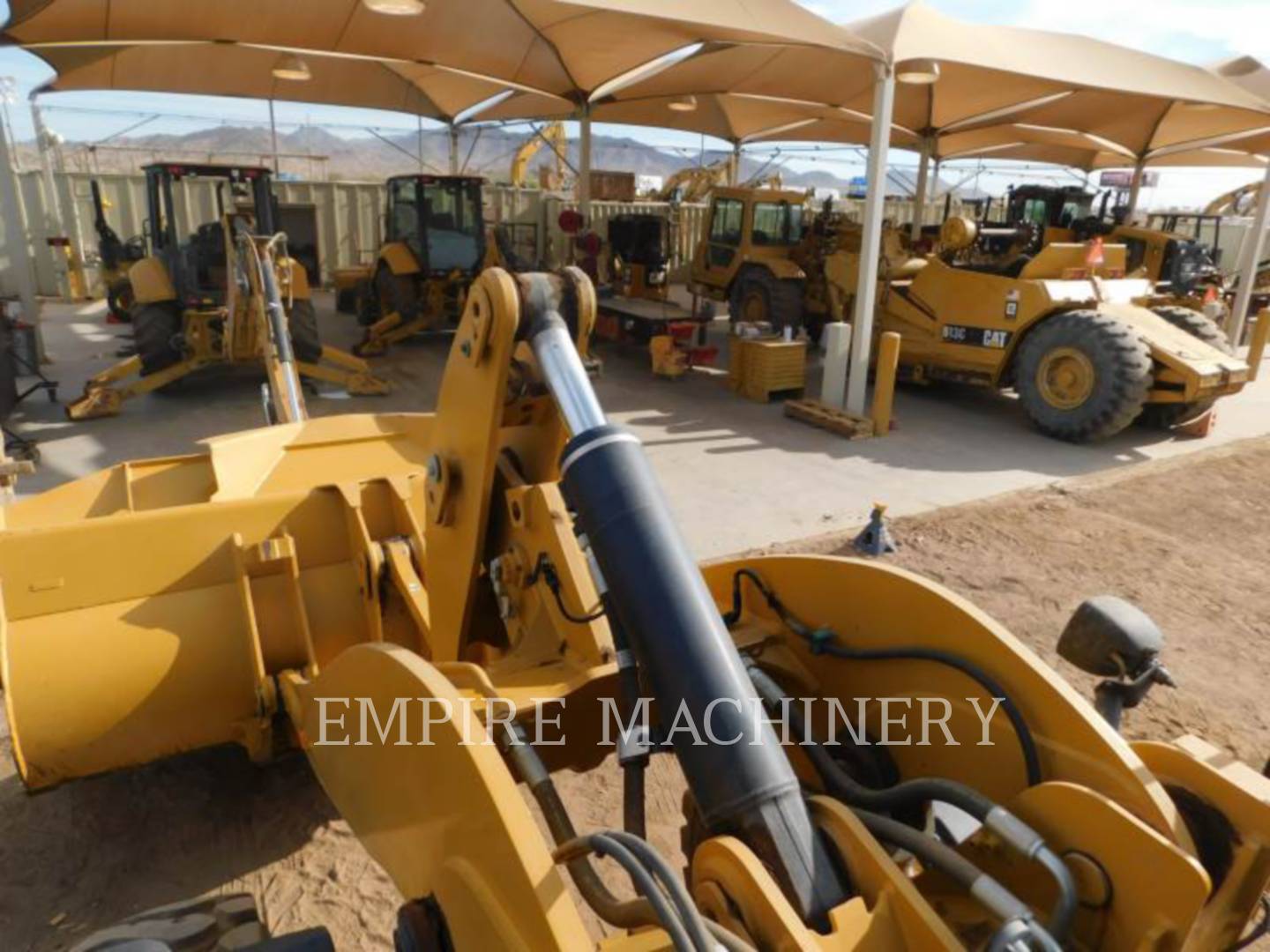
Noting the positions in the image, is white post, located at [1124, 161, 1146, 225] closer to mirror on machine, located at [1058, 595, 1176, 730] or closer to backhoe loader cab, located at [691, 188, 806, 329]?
backhoe loader cab, located at [691, 188, 806, 329]

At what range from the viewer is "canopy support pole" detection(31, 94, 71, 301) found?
16.1 metres

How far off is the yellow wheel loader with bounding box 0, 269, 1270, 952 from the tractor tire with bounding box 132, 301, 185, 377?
683 cm

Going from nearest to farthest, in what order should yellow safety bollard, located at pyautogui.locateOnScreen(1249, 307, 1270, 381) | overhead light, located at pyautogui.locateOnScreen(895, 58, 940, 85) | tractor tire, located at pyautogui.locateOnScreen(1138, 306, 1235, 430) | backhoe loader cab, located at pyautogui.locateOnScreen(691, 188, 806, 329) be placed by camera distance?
tractor tire, located at pyautogui.locateOnScreen(1138, 306, 1235, 430)
overhead light, located at pyautogui.locateOnScreen(895, 58, 940, 85)
yellow safety bollard, located at pyautogui.locateOnScreen(1249, 307, 1270, 381)
backhoe loader cab, located at pyautogui.locateOnScreen(691, 188, 806, 329)

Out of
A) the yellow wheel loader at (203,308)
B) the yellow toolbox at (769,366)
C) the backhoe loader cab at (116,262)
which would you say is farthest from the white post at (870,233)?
the backhoe loader cab at (116,262)

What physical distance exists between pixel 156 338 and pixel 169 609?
23.2 ft

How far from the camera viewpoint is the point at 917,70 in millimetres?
9898

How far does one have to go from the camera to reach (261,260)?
21.2 feet

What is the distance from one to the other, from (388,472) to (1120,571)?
4.78m

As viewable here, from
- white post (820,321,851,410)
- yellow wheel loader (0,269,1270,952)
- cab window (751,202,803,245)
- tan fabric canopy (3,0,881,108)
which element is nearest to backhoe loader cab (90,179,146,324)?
tan fabric canopy (3,0,881,108)

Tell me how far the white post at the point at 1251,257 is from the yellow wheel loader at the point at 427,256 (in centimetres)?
1050

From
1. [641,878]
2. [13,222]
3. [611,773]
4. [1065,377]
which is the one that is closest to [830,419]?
[1065,377]

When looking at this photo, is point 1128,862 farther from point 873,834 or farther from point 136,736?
point 136,736

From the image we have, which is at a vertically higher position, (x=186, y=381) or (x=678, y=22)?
(x=678, y=22)

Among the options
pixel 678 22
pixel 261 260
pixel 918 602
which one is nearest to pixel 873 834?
pixel 918 602
